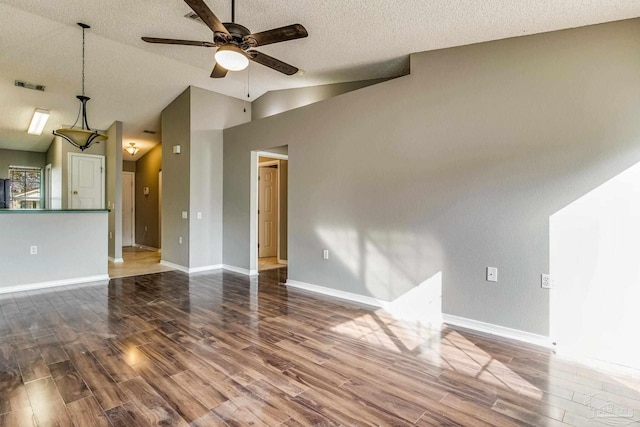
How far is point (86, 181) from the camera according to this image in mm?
7195

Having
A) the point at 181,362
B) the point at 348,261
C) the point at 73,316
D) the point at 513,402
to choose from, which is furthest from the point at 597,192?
the point at 73,316

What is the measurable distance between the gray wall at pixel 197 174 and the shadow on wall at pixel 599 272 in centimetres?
509

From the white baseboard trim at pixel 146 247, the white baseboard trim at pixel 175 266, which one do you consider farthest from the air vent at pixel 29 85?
the white baseboard trim at pixel 146 247

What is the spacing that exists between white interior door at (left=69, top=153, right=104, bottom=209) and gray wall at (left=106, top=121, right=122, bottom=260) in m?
0.38

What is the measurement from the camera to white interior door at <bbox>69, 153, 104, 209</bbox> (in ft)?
23.1

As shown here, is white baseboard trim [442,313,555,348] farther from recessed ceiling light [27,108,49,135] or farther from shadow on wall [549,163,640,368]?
recessed ceiling light [27,108,49,135]

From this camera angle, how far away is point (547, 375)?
2342 millimetres

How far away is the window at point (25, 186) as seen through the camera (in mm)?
8836

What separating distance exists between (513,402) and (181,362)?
225cm

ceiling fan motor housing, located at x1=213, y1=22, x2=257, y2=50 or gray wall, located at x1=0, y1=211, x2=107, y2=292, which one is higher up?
ceiling fan motor housing, located at x1=213, y1=22, x2=257, y2=50

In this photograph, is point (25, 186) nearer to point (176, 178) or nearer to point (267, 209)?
point (176, 178)

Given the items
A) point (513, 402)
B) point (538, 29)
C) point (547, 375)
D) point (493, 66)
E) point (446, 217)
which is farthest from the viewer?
point (446, 217)

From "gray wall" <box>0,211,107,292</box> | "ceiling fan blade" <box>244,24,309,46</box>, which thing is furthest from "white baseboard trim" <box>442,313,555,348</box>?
"gray wall" <box>0,211,107,292</box>

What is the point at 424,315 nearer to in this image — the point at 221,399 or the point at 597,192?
the point at 597,192
